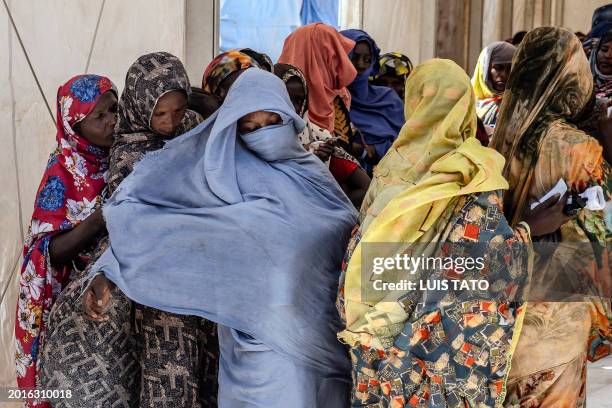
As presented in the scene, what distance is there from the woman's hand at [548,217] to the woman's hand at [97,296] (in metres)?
1.26

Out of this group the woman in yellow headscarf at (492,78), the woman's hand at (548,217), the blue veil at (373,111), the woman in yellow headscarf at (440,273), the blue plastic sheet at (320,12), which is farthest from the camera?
the blue plastic sheet at (320,12)

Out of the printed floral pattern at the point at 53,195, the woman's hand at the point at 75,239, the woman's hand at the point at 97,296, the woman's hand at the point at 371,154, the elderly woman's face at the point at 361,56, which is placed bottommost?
the woman's hand at the point at 371,154

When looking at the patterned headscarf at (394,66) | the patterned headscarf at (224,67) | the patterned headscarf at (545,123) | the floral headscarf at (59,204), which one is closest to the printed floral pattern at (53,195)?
the floral headscarf at (59,204)

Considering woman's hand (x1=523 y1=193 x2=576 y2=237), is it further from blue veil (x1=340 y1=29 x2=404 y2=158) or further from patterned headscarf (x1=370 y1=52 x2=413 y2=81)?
patterned headscarf (x1=370 y1=52 x2=413 y2=81)

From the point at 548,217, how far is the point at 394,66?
2.85m

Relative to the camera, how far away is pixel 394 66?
17.6 ft

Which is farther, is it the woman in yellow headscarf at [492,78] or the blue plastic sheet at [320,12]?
the blue plastic sheet at [320,12]

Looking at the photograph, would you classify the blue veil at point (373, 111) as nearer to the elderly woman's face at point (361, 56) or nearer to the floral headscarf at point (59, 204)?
the elderly woman's face at point (361, 56)

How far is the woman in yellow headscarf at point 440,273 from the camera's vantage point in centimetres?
248

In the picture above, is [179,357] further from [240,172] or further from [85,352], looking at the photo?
[240,172]

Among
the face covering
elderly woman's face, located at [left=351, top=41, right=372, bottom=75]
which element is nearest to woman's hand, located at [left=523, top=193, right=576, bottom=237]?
the face covering

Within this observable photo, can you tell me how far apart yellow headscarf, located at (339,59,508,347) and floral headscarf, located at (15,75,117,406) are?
0.96 metres

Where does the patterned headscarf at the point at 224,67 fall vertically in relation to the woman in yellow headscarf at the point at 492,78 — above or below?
above

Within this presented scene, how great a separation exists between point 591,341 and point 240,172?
1172mm
